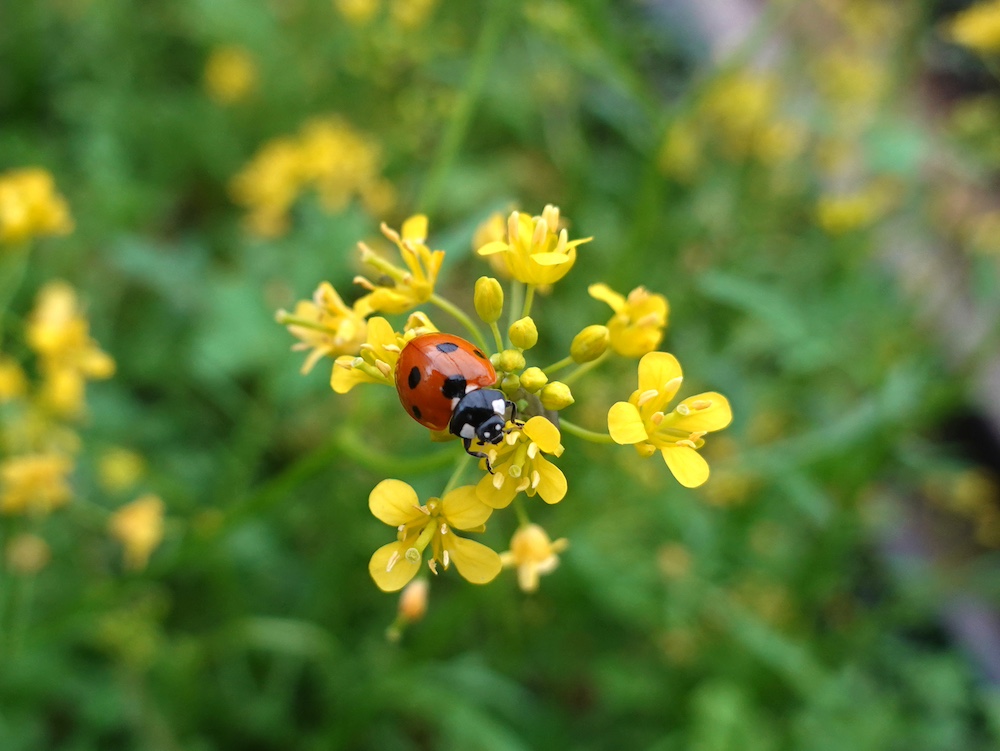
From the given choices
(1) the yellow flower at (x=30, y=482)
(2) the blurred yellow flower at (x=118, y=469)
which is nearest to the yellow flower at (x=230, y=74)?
(2) the blurred yellow flower at (x=118, y=469)

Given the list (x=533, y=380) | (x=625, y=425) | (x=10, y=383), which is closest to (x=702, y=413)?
(x=625, y=425)

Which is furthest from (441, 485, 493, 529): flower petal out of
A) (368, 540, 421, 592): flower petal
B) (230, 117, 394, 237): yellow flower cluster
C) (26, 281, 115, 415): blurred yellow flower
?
(230, 117, 394, 237): yellow flower cluster

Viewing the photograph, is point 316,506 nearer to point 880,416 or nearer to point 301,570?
point 301,570

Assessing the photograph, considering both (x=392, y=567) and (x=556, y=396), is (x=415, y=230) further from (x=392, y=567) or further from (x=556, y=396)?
(x=392, y=567)

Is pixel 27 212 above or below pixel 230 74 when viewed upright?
below

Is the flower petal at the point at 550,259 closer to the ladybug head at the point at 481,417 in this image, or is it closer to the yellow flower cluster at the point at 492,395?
the yellow flower cluster at the point at 492,395
